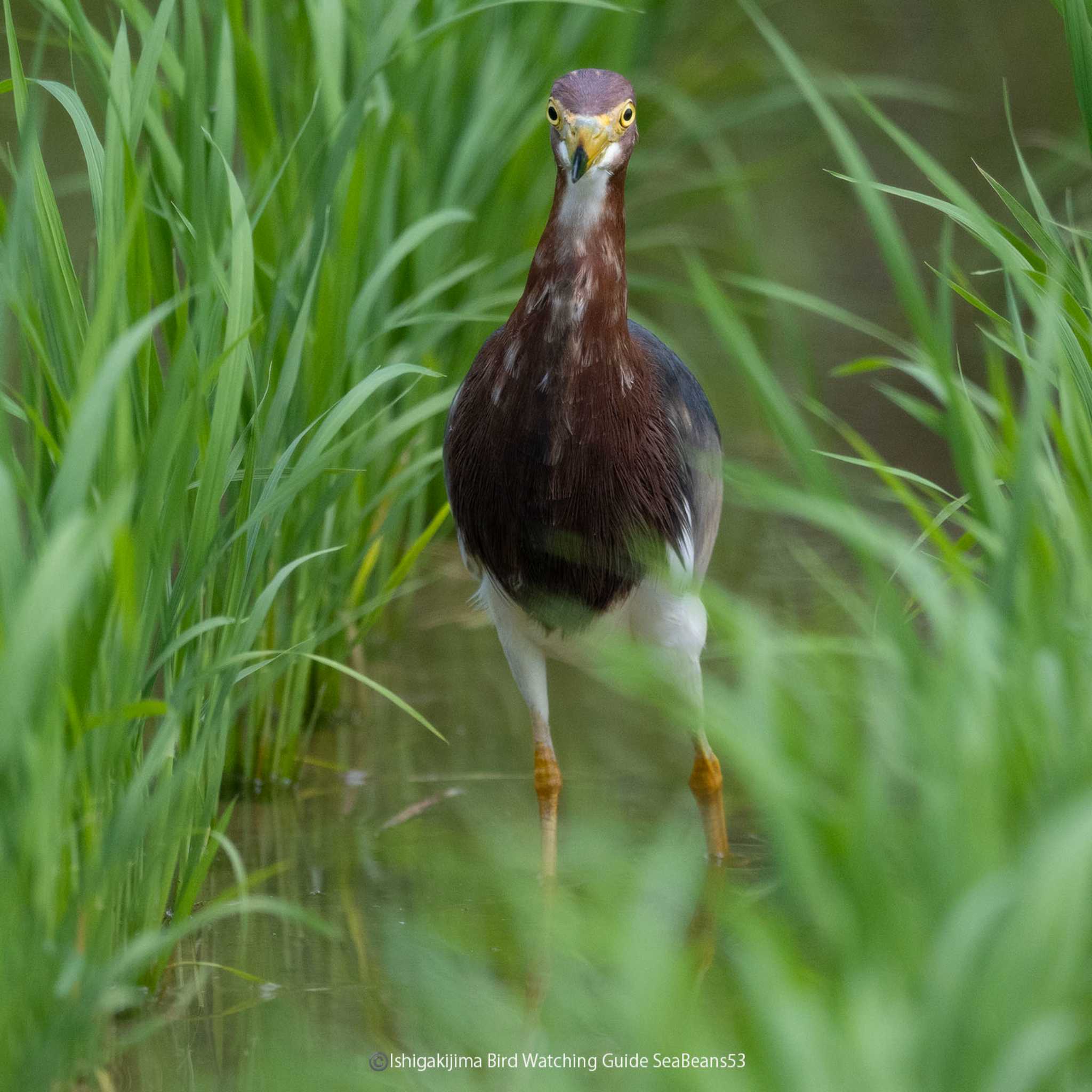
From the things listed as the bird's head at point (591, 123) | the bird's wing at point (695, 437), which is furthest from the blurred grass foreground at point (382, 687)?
the bird's wing at point (695, 437)

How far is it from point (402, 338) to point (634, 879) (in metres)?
1.94

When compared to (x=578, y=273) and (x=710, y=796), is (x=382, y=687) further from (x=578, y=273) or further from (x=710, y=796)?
(x=710, y=796)

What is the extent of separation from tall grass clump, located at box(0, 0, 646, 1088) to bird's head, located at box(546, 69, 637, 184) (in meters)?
0.22

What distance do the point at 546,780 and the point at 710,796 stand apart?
13.4 inches

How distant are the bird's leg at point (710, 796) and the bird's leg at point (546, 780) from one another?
286 millimetres

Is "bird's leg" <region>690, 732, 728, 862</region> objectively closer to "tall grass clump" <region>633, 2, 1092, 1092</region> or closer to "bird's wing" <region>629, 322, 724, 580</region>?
"bird's wing" <region>629, 322, 724, 580</region>

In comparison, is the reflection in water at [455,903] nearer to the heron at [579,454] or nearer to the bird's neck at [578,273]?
the heron at [579,454]

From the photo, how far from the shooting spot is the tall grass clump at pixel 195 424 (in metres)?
1.58

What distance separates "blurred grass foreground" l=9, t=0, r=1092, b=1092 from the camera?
55.6 inches

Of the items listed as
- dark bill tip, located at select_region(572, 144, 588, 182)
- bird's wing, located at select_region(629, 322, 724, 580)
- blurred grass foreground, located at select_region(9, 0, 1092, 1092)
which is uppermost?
dark bill tip, located at select_region(572, 144, 588, 182)

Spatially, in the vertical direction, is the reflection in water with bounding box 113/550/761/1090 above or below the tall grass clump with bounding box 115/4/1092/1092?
below

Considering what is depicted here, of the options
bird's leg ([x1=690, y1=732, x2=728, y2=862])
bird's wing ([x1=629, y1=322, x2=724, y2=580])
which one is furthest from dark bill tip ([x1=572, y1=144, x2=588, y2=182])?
bird's leg ([x1=690, y1=732, x2=728, y2=862])

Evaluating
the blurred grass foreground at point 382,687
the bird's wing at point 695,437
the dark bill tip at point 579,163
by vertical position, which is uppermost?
the dark bill tip at point 579,163

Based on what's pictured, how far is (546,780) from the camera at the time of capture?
2760 mm
